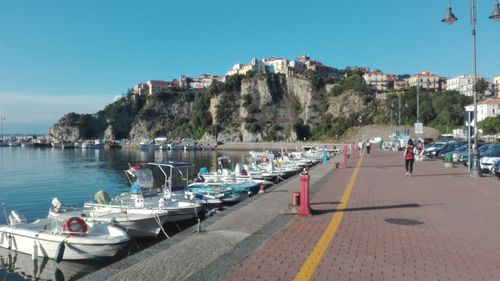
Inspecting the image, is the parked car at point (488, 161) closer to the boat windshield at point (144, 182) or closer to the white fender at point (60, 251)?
the boat windshield at point (144, 182)

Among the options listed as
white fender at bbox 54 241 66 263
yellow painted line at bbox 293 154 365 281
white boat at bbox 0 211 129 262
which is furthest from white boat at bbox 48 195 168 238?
yellow painted line at bbox 293 154 365 281

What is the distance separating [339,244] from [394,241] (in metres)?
1.24

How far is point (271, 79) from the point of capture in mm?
164000

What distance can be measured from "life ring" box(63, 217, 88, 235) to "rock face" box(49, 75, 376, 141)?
5131 inches

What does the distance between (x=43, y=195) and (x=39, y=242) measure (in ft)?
70.5

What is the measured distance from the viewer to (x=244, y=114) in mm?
161625

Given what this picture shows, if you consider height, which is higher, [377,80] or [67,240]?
[377,80]

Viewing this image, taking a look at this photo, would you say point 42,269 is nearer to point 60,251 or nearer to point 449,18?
point 60,251

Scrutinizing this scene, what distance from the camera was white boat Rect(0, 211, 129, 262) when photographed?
12.8 meters

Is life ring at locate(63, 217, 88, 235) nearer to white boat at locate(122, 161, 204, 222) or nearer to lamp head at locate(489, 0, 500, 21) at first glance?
white boat at locate(122, 161, 204, 222)

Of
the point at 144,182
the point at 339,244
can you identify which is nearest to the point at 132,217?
the point at 144,182

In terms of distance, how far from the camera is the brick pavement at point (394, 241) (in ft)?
22.5

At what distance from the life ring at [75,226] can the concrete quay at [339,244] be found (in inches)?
170

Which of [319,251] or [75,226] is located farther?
[75,226]
